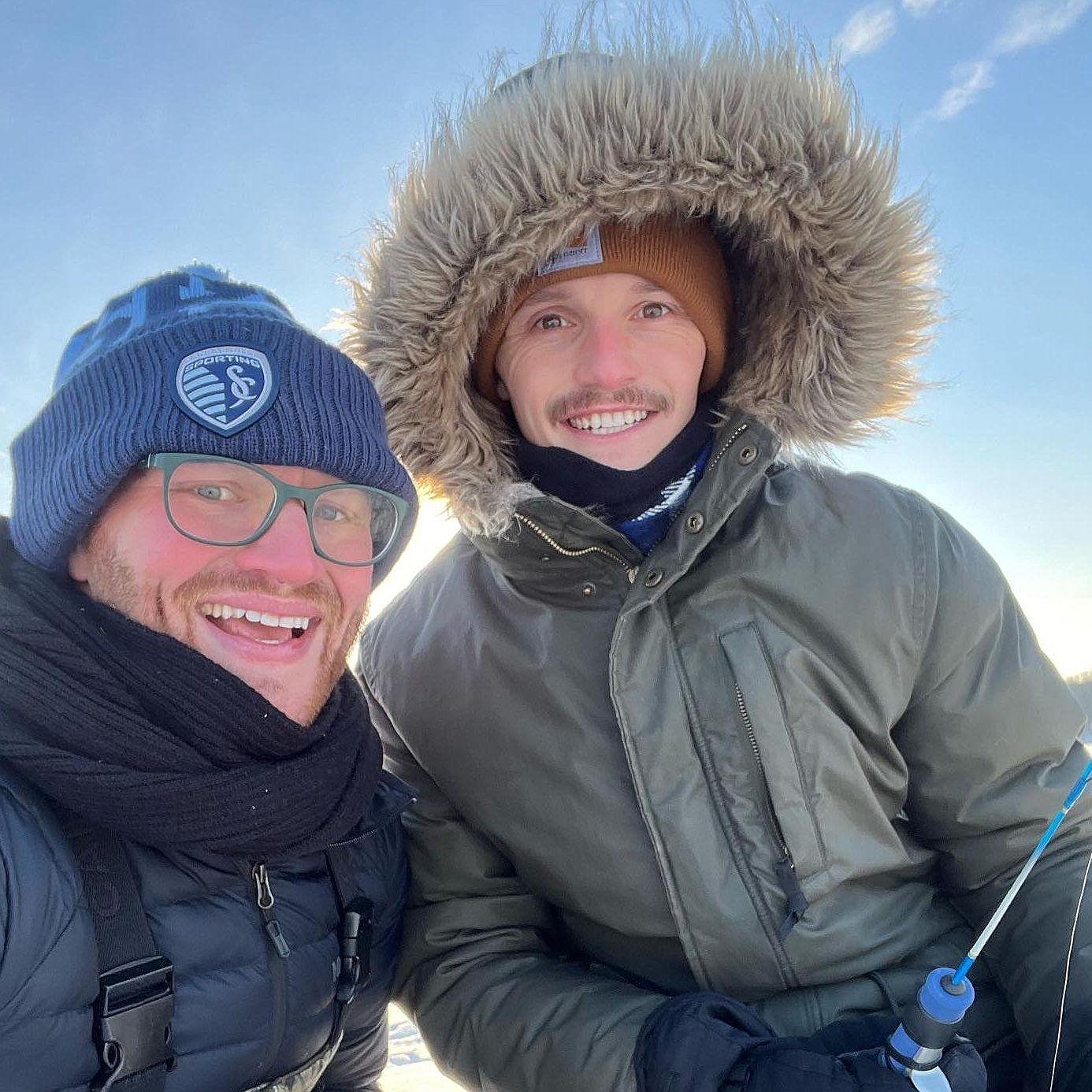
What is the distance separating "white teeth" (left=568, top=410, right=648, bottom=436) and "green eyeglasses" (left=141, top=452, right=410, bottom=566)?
573 mm

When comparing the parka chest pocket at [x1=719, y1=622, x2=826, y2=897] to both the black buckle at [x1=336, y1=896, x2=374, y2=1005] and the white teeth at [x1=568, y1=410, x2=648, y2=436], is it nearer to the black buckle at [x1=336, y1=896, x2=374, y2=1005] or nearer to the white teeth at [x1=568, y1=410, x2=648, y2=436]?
the white teeth at [x1=568, y1=410, x2=648, y2=436]

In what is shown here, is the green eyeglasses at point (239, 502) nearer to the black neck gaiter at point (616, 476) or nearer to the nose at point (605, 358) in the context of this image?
the black neck gaiter at point (616, 476)

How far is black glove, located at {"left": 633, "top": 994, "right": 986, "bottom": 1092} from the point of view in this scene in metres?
1.26

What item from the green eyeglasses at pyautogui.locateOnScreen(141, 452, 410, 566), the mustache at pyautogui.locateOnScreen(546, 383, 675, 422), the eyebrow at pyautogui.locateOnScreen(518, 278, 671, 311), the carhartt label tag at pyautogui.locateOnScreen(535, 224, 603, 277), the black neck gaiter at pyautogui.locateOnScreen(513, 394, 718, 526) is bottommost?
the green eyeglasses at pyautogui.locateOnScreen(141, 452, 410, 566)

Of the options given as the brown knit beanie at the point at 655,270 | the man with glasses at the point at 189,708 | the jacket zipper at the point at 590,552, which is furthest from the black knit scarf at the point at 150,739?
the brown knit beanie at the point at 655,270

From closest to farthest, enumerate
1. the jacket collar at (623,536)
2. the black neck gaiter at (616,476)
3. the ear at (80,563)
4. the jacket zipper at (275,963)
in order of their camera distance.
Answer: the jacket zipper at (275,963) → the ear at (80,563) → the jacket collar at (623,536) → the black neck gaiter at (616,476)

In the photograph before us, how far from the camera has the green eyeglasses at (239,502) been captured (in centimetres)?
146

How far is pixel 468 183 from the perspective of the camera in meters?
1.83

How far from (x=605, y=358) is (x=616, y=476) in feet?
0.96

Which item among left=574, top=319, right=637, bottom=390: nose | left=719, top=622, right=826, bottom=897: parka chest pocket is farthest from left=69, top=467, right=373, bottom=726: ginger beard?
left=719, top=622, right=826, bottom=897: parka chest pocket

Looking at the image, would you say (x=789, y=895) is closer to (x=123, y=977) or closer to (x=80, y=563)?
(x=123, y=977)

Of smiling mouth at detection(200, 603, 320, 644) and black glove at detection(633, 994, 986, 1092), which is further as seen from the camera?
smiling mouth at detection(200, 603, 320, 644)

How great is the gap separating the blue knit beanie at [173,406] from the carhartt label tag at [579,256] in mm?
607

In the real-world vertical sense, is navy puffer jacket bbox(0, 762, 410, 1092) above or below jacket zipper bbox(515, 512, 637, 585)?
below
